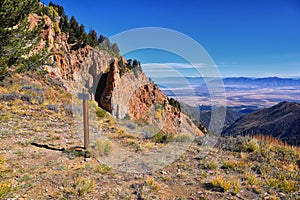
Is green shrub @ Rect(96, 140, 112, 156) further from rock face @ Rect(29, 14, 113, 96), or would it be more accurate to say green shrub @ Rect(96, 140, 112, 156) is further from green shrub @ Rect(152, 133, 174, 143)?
rock face @ Rect(29, 14, 113, 96)

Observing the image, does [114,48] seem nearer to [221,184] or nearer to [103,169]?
[103,169]

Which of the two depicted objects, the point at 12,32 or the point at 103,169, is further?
the point at 12,32

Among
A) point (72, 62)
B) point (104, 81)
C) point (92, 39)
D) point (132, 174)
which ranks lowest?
point (132, 174)

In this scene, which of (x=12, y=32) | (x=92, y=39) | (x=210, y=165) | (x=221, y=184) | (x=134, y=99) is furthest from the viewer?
(x=92, y=39)

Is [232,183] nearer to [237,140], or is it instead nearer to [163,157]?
[163,157]

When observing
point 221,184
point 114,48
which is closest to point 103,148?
point 221,184

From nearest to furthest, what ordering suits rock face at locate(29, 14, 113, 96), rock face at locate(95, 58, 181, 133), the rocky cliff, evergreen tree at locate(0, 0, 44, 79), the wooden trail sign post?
evergreen tree at locate(0, 0, 44, 79), the wooden trail sign post, rock face at locate(29, 14, 113, 96), the rocky cliff, rock face at locate(95, 58, 181, 133)

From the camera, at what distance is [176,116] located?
1364 inches

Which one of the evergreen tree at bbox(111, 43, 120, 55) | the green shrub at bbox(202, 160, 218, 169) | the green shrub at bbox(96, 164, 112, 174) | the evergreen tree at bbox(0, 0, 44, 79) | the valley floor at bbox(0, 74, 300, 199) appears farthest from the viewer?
the evergreen tree at bbox(111, 43, 120, 55)

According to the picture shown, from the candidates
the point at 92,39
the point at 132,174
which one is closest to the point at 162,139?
the point at 132,174

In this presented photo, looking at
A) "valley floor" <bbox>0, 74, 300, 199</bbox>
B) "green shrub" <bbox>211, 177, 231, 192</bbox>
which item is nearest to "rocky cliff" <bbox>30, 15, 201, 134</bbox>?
"valley floor" <bbox>0, 74, 300, 199</bbox>

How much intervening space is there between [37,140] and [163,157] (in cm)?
451

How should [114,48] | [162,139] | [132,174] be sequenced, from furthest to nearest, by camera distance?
1. [114,48]
2. [162,139]
3. [132,174]

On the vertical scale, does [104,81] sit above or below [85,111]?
above
